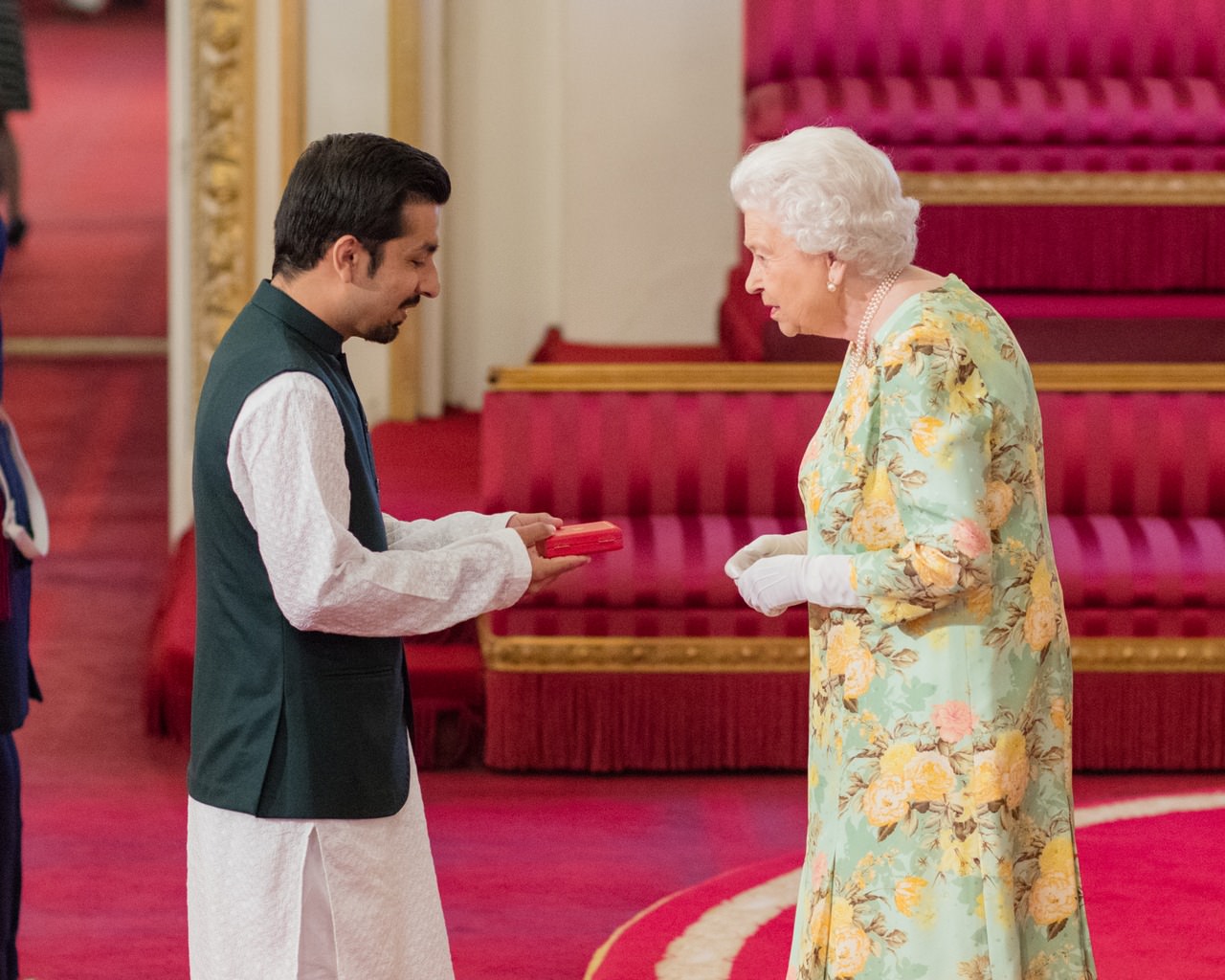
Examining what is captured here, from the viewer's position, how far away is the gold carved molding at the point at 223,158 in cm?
539

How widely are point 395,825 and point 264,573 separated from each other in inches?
13.6

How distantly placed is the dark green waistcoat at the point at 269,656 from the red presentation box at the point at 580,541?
10.2 inches

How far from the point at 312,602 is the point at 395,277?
37 centimetres

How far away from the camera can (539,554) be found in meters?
2.36

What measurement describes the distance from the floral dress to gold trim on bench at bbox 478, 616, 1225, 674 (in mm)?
1885

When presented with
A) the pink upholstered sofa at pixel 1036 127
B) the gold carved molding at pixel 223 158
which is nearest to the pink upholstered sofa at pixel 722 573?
the pink upholstered sofa at pixel 1036 127

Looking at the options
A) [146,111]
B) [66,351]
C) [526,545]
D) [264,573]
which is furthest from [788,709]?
[146,111]

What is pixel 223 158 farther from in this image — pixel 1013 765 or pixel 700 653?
pixel 1013 765

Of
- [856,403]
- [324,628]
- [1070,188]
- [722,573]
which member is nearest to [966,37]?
[1070,188]

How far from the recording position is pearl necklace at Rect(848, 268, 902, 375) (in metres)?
2.30

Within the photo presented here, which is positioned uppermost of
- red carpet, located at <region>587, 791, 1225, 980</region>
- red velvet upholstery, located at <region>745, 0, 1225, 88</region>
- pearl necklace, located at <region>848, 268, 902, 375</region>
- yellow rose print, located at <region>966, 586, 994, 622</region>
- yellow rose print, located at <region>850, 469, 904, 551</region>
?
red velvet upholstery, located at <region>745, 0, 1225, 88</region>

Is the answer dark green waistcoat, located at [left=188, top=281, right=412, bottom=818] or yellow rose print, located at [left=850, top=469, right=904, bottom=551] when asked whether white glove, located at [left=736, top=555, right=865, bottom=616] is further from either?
dark green waistcoat, located at [left=188, top=281, right=412, bottom=818]

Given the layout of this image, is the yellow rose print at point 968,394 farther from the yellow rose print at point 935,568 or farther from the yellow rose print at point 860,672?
the yellow rose print at point 860,672

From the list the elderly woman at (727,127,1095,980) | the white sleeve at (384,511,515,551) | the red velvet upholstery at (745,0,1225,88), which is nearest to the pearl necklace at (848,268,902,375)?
the elderly woman at (727,127,1095,980)
